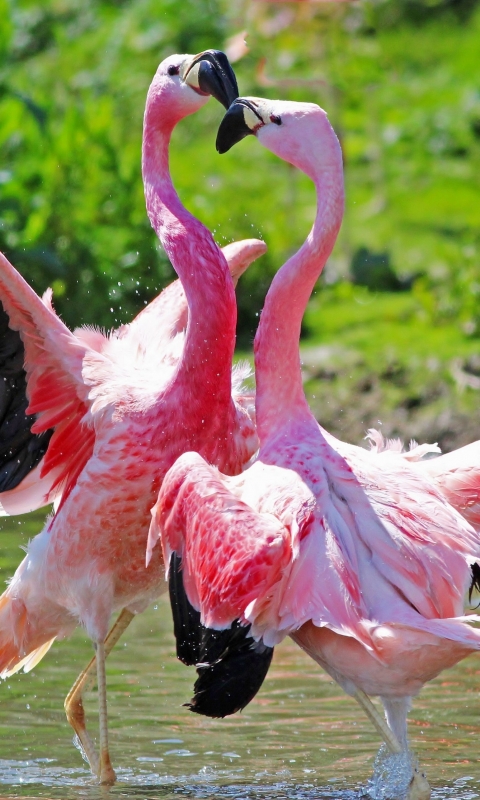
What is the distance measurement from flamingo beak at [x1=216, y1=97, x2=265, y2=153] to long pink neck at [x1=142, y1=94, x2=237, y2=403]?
36 centimetres

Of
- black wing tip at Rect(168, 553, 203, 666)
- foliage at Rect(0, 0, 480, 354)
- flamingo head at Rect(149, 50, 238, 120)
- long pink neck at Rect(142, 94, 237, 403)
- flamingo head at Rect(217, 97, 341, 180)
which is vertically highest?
flamingo head at Rect(149, 50, 238, 120)

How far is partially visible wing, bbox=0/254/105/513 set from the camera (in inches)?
200

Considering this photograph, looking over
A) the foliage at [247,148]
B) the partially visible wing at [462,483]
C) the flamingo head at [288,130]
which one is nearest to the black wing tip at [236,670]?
the partially visible wing at [462,483]

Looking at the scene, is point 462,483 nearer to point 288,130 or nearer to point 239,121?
point 288,130

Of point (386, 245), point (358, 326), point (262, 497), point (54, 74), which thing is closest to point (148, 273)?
point (358, 326)

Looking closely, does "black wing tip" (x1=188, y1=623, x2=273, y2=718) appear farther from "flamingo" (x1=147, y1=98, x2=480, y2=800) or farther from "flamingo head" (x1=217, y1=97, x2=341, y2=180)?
"flamingo head" (x1=217, y1=97, x2=341, y2=180)

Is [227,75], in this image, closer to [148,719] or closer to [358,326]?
[148,719]

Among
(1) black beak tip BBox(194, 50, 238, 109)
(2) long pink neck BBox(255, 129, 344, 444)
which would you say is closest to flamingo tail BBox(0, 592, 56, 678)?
(2) long pink neck BBox(255, 129, 344, 444)

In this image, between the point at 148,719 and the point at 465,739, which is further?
the point at 148,719

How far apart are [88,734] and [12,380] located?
1.42 m

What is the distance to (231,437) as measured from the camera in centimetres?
522

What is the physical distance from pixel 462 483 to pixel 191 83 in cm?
182

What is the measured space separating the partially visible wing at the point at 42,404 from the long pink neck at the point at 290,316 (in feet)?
2.37

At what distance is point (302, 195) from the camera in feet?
43.5
